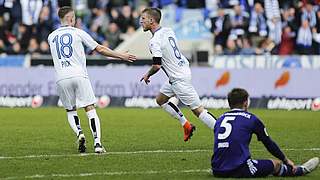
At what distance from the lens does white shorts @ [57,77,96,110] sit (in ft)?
46.3

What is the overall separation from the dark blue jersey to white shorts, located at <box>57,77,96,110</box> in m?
3.51

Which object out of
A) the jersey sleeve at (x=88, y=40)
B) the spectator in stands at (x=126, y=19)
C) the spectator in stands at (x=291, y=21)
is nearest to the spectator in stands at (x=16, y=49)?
the spectator in stands at (x=126, y=19)

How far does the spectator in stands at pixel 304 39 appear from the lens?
2923 cm

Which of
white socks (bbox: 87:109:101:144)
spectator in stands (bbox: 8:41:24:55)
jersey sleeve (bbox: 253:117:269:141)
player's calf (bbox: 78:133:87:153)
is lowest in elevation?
spectator in stands (bbox: 8:41:24:55)

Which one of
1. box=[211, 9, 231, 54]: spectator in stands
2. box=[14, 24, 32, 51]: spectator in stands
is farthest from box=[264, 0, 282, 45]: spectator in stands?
box=[14, 24, 32, 51]: spectator in stands

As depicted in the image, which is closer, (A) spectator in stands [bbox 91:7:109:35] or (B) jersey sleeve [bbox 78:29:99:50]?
(B) jersey sleeve [bbox 78:29:99:50]

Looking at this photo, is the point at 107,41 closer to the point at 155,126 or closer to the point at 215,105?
the point at 215,105

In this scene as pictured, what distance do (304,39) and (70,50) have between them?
16.3 m

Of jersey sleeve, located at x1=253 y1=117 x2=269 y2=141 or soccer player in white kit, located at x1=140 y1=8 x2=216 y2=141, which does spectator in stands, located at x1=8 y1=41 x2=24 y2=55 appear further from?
jersey sleeve, located at x1=253 y1=117 x2=269 y2=141

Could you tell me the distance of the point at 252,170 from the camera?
10883mm

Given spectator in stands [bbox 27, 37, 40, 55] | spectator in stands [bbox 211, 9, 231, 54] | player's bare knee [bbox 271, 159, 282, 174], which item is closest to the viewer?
player's bare knee [bbox 271, 159, 282, 174]

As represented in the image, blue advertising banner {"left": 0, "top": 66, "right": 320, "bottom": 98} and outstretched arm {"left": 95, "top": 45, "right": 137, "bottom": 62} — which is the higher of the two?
outstretched arm {"left": 95, "top": 45, "right": 137, "bottom": 62}

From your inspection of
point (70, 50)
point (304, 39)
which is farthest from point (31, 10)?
point (70, 50)

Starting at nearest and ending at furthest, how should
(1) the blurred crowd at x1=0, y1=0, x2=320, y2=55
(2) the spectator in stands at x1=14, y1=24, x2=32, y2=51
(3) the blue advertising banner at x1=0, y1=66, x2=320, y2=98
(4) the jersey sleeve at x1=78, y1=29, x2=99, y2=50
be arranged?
(4) the jersey sleeve at x1=78, y1=29, x2=99, y2=50, (3) the blue advertising banner at x1=0, y1=66, x2=320, y2=98, (1) the blurred crowd at x1=0, y1=0, x2=320, y2=55, (2) the spectator in stands at x1=14, y1=24, x2=32, y2=51
